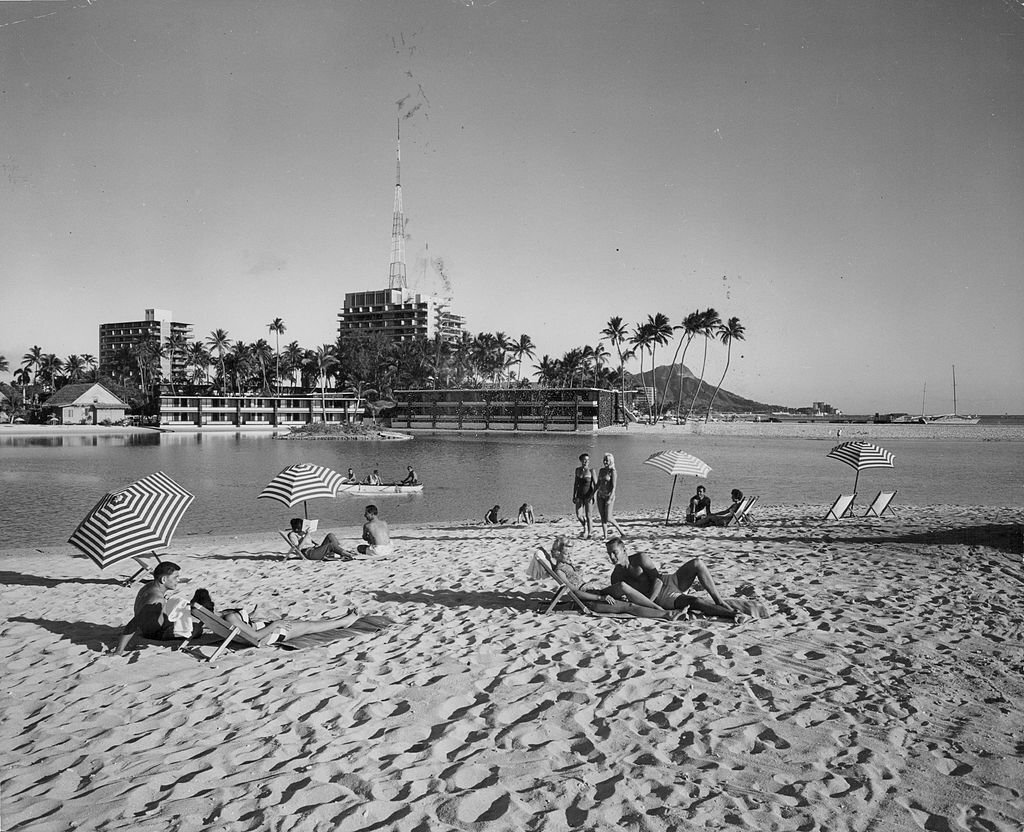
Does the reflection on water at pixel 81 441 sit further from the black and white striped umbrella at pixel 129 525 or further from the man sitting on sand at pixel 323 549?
the black and white striped umbrella at pixel 129 525

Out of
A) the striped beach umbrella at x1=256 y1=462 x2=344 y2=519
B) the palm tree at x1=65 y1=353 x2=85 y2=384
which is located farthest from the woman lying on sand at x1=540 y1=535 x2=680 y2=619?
the palm tree at x1=65 y1=353 x2=85 y2=384

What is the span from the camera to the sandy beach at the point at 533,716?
3.71 metres

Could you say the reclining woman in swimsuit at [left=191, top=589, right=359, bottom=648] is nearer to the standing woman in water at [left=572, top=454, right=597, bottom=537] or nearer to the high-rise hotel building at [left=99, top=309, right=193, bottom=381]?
the standing woman in water at [left=572, top=454, right=597, bottom=537]

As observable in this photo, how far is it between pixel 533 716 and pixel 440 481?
101ft

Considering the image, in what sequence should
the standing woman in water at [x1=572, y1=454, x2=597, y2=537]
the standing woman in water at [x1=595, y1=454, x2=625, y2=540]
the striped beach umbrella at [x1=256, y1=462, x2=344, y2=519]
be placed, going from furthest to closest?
1. the standing woman in water at [x1=572, y1=454, x2=597, y2=537]
2. the standing woman in water at [x1=595, y1=454, x2=625, y2=540]
3. the striped beach umbrella at [x1=256, y1=462, x2=344, y2=519]

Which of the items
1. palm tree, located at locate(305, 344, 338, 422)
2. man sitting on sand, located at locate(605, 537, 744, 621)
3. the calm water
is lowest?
the calm water

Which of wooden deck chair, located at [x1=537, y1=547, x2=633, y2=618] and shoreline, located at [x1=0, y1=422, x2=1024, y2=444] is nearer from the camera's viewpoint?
wooden deck chair, located at [x1=537, y1=547, x2=633, y2=618]

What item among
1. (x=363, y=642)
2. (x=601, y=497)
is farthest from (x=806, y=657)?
(x=601, y=497)

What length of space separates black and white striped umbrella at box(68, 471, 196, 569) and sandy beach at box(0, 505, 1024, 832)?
76 cm

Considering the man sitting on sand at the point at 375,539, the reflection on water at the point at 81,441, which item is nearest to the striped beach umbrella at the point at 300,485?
the man sitting on sand at the point at 375,539

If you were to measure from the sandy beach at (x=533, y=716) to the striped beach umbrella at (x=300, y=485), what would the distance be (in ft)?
10.5

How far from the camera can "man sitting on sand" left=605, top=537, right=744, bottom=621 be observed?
7.03 m

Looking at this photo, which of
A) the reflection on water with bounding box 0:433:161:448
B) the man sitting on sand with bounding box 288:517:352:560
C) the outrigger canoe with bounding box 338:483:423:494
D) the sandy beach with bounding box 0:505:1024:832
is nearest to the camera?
the sandy beach with bounding box 0:505:1024:832

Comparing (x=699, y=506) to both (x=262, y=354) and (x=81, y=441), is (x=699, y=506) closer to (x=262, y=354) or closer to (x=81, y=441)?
(x=81, y=441)
